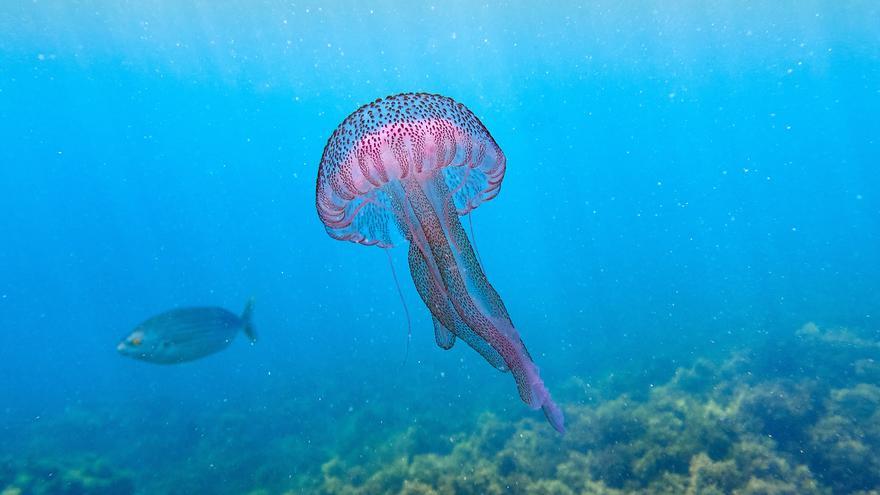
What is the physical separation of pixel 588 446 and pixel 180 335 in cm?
527

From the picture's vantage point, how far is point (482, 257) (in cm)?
4594

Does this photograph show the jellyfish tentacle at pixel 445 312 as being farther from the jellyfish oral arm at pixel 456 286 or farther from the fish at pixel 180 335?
the fish at pixel 180 335

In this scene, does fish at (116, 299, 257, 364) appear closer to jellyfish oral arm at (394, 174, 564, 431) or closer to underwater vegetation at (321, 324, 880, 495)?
underwater vegetation at (321, 324, 880, 495)

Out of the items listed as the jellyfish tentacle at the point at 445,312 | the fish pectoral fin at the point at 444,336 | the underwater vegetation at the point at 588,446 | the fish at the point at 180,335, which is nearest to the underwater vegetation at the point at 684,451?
the underwater vegetation at the point at 588,446

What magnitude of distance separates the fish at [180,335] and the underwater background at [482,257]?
2.09m

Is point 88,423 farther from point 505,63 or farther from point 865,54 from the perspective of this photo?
point 865,54

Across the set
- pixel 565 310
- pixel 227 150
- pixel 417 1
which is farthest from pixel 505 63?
pixel 227 150

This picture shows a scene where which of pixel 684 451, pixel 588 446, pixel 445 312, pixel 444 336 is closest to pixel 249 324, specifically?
pixel 588 446

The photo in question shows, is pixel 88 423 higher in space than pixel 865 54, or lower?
lower

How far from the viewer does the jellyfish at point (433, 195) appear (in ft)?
7.39

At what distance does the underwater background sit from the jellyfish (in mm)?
2842

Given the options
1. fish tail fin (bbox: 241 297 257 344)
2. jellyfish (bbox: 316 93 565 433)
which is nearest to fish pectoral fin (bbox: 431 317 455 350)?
jellyfish (bbox: 316 93 565 433)

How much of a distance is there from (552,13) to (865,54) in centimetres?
4642

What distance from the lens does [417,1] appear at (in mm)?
29891
